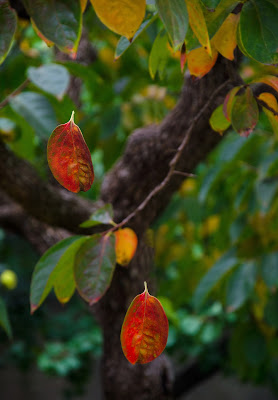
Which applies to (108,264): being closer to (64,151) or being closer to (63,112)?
(64,151)

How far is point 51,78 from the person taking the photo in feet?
2.33

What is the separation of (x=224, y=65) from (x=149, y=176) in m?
0.34

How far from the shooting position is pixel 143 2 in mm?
367

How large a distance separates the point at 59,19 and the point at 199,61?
0.52 ft

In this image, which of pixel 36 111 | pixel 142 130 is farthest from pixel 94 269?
pixel 142 130

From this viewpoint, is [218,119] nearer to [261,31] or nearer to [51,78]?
[261,31]

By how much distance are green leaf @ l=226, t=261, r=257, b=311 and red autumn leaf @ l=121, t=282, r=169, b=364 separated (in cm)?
88

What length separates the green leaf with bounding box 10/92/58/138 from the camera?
2.37 feet

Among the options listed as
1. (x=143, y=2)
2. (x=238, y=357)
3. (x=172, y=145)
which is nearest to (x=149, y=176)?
(x=172, y=145)

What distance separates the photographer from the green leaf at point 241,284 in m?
1.24

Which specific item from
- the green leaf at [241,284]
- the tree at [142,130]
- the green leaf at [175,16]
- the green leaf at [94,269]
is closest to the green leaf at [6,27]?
the tree at [142,130]

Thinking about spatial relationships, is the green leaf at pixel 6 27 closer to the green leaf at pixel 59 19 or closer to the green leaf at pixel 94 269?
the green leaf at pixel 59 19

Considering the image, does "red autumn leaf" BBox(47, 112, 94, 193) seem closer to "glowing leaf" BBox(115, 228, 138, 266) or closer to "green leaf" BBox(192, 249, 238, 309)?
"glowing leaf" BBox(115, 228, 138, 266)

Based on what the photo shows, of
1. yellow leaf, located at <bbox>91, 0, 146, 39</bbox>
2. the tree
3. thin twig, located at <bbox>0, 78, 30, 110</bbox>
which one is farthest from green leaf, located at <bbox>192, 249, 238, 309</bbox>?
yellow leaf, located at <bbox>91, 0, 146, 39</bbox>
